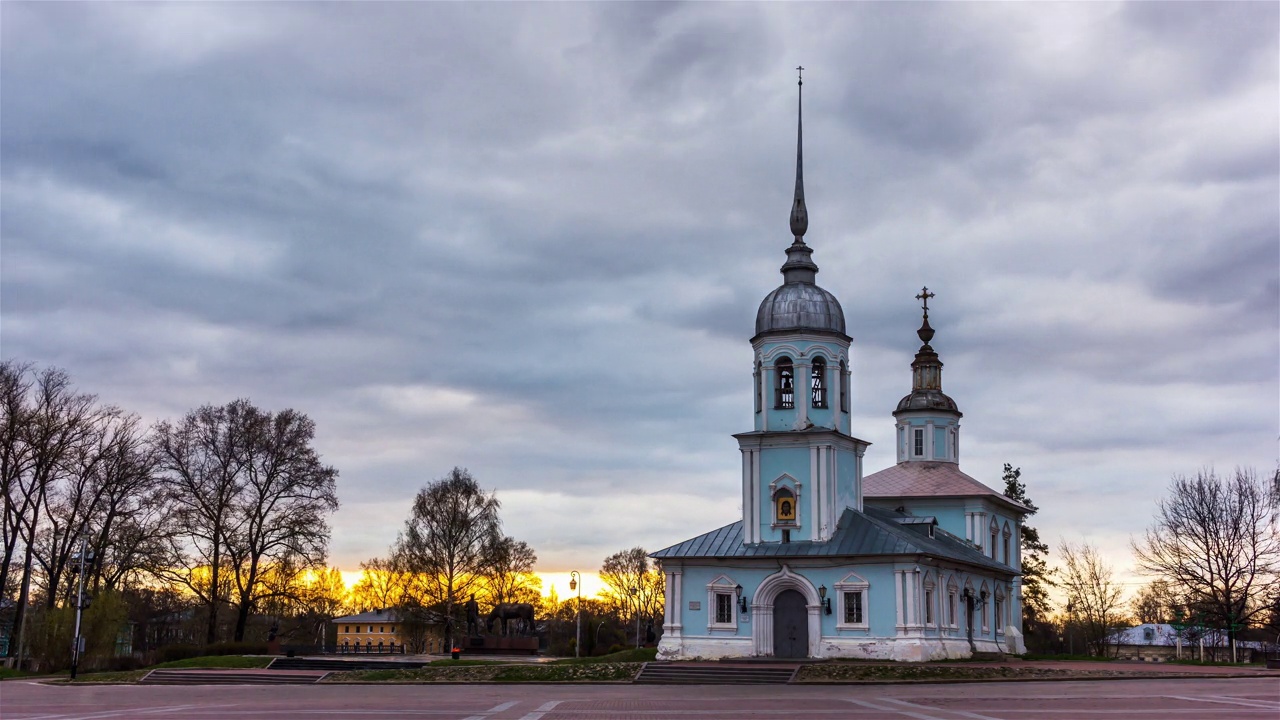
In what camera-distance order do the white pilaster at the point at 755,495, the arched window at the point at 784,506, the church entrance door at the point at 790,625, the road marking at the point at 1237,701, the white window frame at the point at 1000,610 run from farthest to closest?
1. the white window frame at the point at 1000,610
2. the white pilaster at the point at 755,495
3. the arched window at the point at 784,506
4. the church entrance door at the point at 790,625
5. the road marking at the point at 1237,701

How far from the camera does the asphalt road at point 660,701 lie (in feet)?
65.0

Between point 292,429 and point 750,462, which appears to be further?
point 292,429

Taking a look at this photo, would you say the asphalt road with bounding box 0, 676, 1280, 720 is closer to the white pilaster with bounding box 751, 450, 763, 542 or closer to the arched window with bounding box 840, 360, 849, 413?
the white pilaster with bounding box 751, 450, 763, 542

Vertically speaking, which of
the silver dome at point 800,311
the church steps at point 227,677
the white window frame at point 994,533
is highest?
the silver dome at point 800,311

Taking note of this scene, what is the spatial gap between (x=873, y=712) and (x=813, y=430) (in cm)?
2113

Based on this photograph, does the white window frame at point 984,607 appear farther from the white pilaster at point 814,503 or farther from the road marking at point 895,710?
the road marking at point 895,710

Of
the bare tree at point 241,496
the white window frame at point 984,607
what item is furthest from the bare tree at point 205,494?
the white window frame at point 984,607

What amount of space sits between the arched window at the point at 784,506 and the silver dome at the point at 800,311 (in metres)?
5.56

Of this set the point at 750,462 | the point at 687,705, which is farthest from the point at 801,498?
the point at 687,705

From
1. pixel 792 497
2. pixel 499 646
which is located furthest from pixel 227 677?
pixel 792 497

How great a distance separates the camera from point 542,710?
21.8 metres

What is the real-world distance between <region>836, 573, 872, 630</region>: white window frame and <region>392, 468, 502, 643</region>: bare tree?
23.4 meters

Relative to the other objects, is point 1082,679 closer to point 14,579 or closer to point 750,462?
point 750,462

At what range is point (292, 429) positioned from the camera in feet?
162
